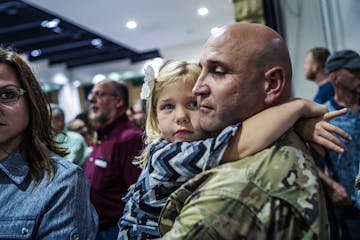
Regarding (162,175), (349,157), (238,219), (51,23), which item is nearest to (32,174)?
(162,175)

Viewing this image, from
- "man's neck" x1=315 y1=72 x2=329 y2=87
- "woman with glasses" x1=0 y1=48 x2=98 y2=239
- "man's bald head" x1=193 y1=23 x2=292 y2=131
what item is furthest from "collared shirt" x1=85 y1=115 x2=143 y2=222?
"man's bald head" x1=193 y1=23 x2=292 y2=131

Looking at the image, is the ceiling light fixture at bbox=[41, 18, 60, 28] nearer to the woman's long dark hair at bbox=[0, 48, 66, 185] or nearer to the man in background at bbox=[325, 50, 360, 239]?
the man in background at bbox=[325, 50, 360, 239]

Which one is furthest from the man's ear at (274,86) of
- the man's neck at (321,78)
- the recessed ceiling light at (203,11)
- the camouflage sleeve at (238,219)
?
the recessed ceiling light at (203,11)

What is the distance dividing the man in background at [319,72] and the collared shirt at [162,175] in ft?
6.48

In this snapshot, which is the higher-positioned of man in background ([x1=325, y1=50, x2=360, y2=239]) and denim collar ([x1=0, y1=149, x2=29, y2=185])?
denim collar ([x1=0, y1=149, x2=29, y2=185])

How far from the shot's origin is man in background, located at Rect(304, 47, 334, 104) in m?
2.96

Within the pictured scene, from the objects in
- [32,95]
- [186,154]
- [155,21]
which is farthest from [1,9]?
[186,154]

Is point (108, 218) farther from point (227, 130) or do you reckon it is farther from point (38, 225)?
point (227, 130)

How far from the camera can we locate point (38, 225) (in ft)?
4.09

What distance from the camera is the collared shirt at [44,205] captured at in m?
1.23

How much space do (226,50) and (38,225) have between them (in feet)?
2.63

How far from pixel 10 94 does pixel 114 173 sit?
58.6 inches

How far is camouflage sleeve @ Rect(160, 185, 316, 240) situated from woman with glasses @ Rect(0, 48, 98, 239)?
0.52 metres

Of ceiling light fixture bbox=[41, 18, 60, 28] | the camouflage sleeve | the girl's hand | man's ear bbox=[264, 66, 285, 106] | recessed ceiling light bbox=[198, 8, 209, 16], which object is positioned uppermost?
ceiling light fixture bbox=[41, 18, 60, 28]
